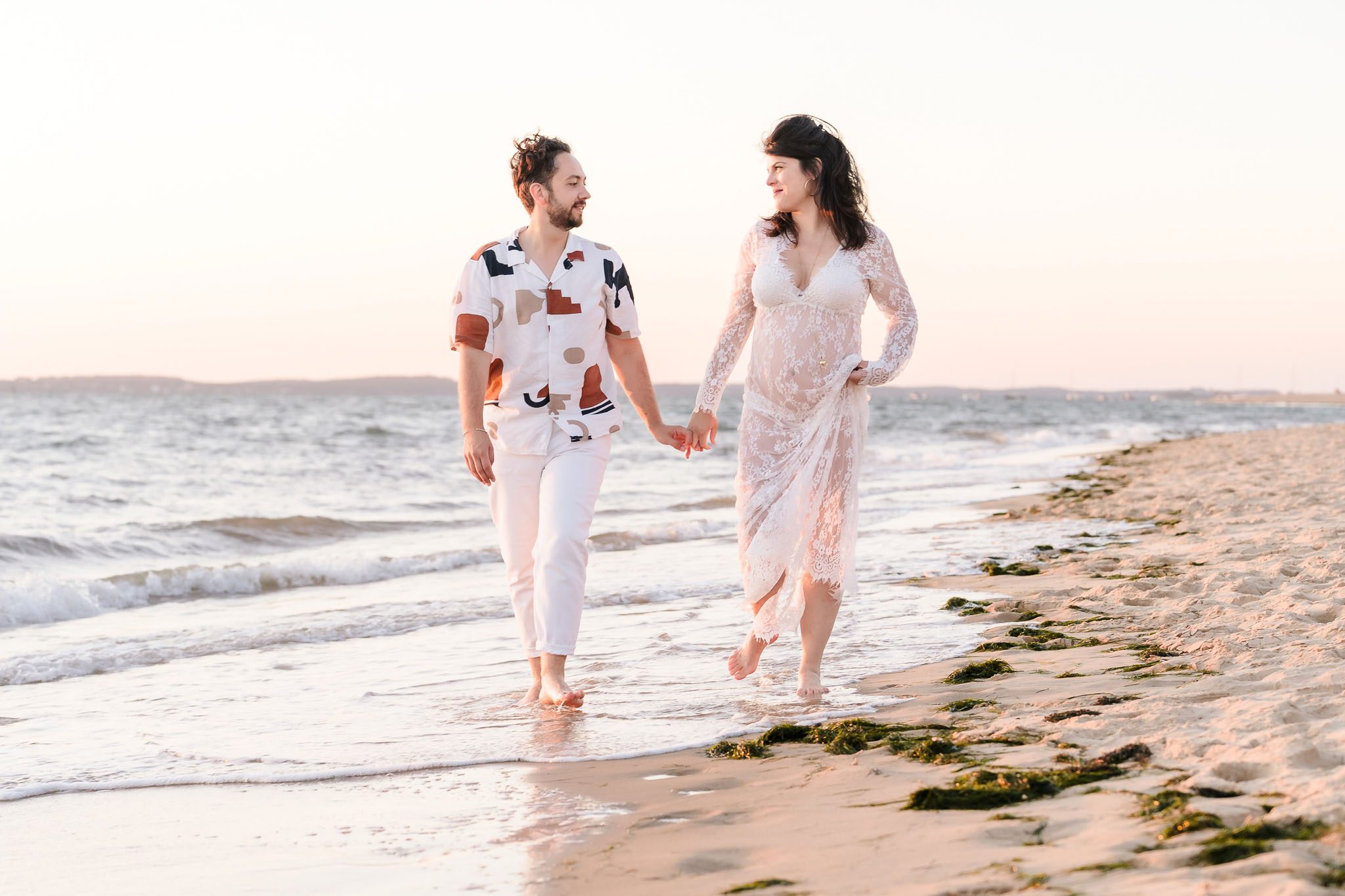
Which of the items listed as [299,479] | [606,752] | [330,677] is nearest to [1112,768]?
[606,752]

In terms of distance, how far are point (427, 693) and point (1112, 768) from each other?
2898mm

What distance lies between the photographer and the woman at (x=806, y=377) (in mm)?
4148

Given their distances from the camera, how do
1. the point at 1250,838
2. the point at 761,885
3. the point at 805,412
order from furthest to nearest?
the point at 805,412 → the point at 761,885 → the point at 1250,838

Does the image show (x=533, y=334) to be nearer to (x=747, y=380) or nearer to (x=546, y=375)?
(x=546, y=375)

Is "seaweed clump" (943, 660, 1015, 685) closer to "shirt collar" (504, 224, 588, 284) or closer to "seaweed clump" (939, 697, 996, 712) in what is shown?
"seaweed clump" (939, 697, 996, 712)

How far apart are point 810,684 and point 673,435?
3.44 feet

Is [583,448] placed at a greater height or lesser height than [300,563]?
greater

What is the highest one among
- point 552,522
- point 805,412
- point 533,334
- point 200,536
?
point 533,334

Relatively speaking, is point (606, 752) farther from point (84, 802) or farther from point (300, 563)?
point (300, 563)

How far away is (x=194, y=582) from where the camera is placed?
8.46 meters

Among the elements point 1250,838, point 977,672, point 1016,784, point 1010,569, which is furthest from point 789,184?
point 1010,569

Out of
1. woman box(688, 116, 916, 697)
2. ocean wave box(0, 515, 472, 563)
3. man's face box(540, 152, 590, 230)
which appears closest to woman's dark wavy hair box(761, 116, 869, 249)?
woman box(688, 116, 916, 697)

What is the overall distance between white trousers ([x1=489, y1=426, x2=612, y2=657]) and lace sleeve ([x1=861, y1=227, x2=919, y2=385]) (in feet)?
3.33

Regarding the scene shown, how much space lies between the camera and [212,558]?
34.3 ft
